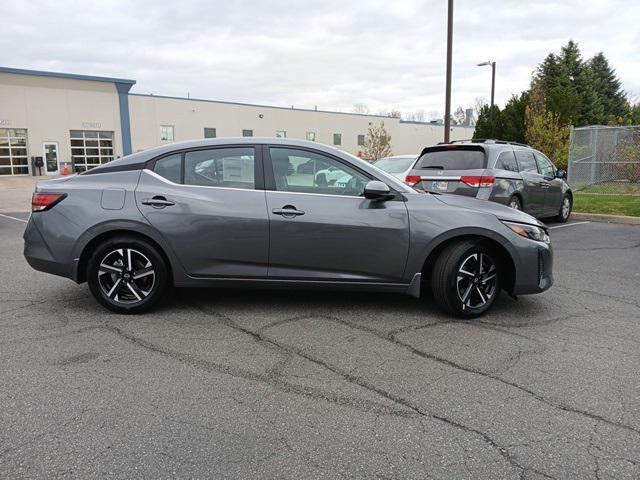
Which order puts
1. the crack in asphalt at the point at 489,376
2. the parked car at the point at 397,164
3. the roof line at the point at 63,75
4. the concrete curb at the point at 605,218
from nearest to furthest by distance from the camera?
the crack in asphalt at the point at 489,376 → the concrete curb at the point at 605,218 → the parked car at the point at 397,164 → the roof line at the point at 63,75

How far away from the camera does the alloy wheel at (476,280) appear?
4.71 m

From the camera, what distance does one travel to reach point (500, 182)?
29.3 ft

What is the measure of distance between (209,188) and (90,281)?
1373 millimetres

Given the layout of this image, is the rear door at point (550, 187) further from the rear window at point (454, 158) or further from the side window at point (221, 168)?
the side window at point (221, 168)

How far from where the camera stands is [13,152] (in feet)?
112

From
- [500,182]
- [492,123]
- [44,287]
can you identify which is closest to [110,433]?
[44,287]

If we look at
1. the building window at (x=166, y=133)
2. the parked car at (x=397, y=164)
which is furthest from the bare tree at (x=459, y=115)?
the parked car at (x=397, y=164)

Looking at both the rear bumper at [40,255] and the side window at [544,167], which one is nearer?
the rear bumper at [40,255]

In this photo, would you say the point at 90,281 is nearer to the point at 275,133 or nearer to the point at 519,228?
the point at 519,228

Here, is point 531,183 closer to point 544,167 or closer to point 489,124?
point 544,167

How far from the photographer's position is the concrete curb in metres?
11.4

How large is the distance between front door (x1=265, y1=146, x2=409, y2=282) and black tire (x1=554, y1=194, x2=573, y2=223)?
8.19 meters

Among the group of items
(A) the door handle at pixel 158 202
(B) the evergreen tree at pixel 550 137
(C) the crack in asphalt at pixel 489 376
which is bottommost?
(C) the crack in asphalt at pixel 489 376

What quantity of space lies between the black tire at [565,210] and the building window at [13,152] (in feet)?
112
